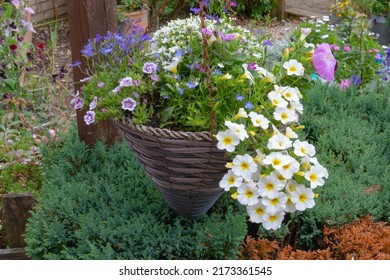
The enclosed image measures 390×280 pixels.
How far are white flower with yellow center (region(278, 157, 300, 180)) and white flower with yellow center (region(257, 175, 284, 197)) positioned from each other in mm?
33

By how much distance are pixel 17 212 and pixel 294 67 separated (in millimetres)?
1525

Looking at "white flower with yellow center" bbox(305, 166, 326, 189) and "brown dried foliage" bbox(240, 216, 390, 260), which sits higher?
"white flower with yellow center" bbox(305, 166, 326, 189)

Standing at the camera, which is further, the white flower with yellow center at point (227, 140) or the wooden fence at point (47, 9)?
the wooden fence at point (47, 9)

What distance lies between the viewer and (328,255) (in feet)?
7.84

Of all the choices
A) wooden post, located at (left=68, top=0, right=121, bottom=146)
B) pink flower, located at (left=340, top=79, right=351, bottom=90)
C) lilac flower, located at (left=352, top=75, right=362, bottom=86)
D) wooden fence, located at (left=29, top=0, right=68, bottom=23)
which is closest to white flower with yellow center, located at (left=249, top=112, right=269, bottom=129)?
wooden post, located at (left=68, top=0, right=121, bottom=146)

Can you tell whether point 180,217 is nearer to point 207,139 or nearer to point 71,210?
point 71,210

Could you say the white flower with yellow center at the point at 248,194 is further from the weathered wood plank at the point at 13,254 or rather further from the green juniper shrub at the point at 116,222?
the weathered wood plank at the point at 13,254

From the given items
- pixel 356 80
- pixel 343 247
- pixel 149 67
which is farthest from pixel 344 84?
pixel 149 67

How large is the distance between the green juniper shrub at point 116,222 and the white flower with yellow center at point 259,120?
0.61m

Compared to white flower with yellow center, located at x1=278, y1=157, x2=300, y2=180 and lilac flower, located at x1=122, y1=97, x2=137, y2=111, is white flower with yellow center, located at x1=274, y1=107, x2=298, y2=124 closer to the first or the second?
white flower with yellow center, located at x1=278, y1=157, x2=300, y2=180

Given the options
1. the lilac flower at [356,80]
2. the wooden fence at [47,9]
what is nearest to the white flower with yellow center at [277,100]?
the lilac flower at [356,80]

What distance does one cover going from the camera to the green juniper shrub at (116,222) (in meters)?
2.27

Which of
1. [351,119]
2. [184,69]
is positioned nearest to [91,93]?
[184,69]

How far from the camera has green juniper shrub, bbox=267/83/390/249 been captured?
100 inches
